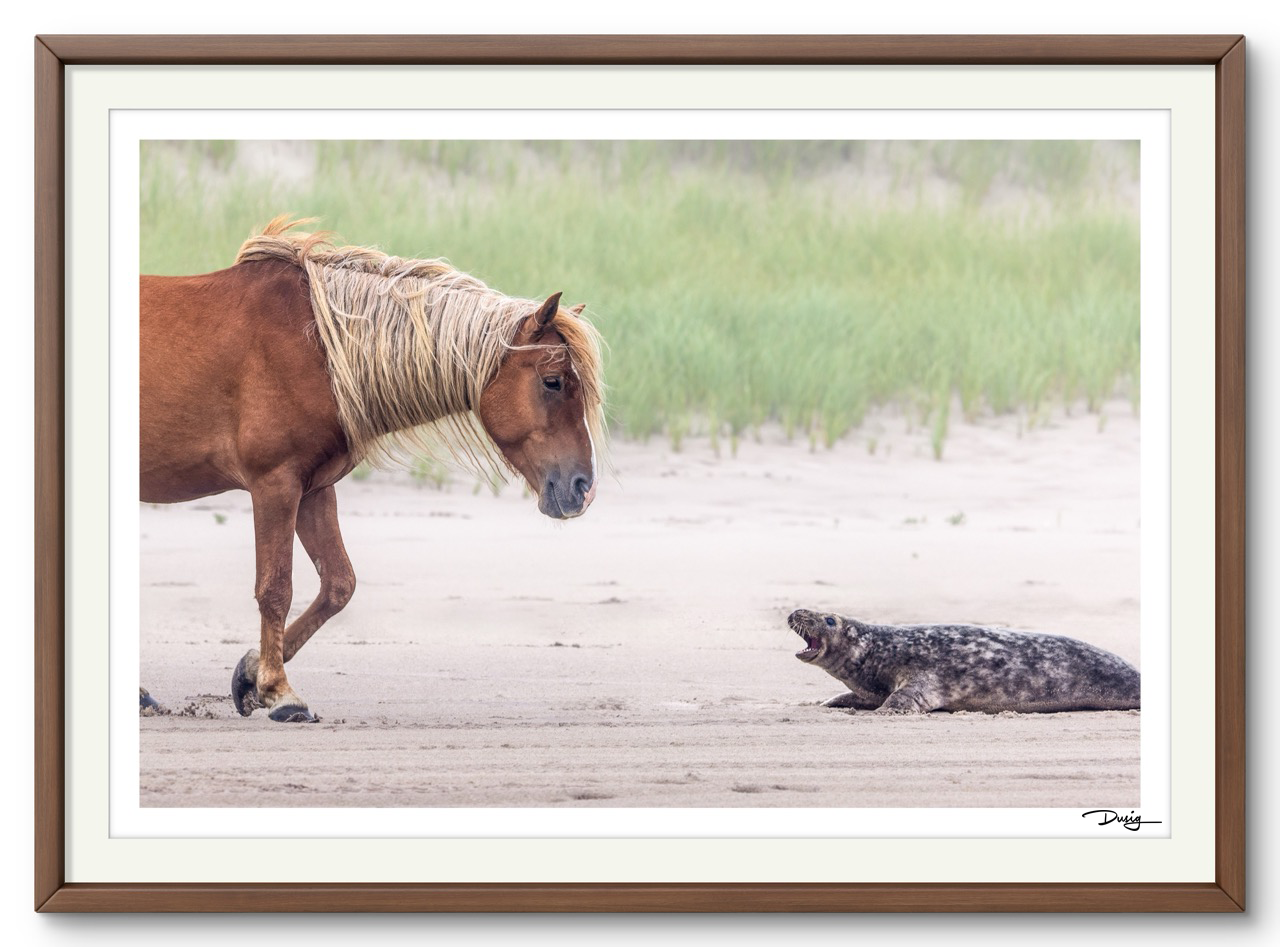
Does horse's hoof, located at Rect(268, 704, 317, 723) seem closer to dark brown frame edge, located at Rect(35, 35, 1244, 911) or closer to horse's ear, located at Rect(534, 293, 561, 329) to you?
dark brown frame edge, located at Rect(35, 35, 1244, 911)

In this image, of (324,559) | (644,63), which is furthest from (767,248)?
(324,559)

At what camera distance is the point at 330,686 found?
12.7 feet

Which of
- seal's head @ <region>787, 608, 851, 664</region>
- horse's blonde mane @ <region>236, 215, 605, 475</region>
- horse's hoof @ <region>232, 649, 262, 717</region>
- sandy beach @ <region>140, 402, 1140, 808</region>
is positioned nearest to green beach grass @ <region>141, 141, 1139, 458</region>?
horse's blonde mane @ <region>236, 215, 605, 475</region>

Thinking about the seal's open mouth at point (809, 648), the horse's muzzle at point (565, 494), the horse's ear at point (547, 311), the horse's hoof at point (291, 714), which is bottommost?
the horse's hoof at point (291, 714)

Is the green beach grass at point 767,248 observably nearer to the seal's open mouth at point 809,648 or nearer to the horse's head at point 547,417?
the horse's head at point 547,417

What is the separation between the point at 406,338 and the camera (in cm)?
387

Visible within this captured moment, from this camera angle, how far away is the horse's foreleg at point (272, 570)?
3.84m

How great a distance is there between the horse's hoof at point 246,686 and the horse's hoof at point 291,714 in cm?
7

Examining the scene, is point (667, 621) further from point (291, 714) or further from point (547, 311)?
point (291, 714)

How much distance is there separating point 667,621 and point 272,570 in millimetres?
1264

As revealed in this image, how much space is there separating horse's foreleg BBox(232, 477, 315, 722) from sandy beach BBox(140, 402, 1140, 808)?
6 centimetres
